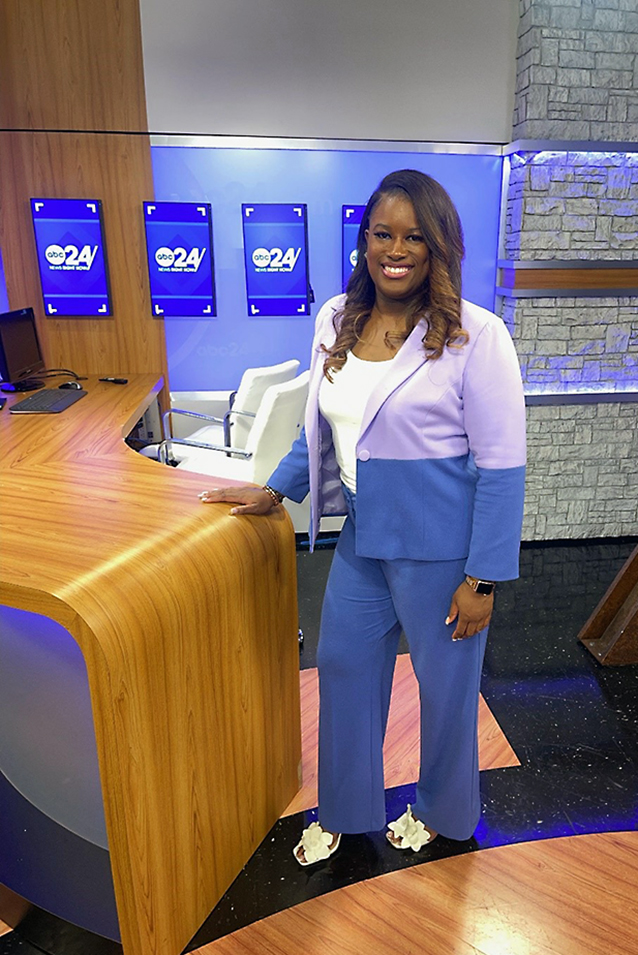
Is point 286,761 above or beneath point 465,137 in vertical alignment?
beneath

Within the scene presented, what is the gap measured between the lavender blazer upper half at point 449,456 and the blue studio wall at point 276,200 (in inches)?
101

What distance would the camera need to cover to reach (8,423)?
2.79 metres

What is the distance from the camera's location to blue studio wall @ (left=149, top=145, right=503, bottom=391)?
3.58 metres

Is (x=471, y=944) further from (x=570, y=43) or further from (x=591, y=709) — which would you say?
(x=570, y=43)

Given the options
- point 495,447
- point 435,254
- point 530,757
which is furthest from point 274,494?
point 530,757

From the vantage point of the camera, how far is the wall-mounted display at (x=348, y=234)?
12.1 feet

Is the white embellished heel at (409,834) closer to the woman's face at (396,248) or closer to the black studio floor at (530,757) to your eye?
the black studio floor at (530,757)

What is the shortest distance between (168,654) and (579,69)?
3.46 metres

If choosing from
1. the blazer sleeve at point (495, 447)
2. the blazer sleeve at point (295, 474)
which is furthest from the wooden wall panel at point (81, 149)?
the blazer sleeve at point (495, 447)

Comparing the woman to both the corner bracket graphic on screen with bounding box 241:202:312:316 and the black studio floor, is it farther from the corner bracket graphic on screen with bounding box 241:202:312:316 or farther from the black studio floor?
the corner bracket graphic on screen with bounding box 241:202:312:316

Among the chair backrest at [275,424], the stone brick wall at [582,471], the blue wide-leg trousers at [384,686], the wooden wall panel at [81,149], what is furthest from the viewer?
the stone brick wall at [582,471]

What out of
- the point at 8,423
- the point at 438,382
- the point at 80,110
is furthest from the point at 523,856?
the point at 80,110

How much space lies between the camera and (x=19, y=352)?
345cm

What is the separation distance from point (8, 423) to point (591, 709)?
256 centimetres
